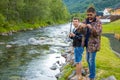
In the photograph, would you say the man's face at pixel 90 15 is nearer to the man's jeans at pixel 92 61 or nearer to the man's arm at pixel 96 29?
the man's arm at pixel 96 29

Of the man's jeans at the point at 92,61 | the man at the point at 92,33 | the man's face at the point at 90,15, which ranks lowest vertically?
the man's jeans at the point at 92,61

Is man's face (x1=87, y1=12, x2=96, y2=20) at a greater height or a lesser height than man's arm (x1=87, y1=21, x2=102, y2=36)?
greater

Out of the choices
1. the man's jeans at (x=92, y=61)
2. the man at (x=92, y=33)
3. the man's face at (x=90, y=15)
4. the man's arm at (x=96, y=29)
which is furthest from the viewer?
the man's jeans at (x=92, y=61)

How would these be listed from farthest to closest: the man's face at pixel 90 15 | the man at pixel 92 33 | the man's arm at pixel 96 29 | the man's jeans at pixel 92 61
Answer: the man's jeans at pixel 92 61, the man's face at pixel 90 15, the man at pixel 92 33, the man's arm at pixel 96 29

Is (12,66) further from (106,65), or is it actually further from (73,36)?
(73,36)

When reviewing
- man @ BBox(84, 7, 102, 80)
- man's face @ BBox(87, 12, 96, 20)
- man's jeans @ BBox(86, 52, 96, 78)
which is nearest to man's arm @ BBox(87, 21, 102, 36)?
man @ BBox(84, 7, 102, 80)

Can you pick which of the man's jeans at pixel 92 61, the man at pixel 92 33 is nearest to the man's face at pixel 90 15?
the man at pixel 92 33

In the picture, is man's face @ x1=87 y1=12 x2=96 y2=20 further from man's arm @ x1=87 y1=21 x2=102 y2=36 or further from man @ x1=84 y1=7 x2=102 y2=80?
man's arm @ x1=87 y1=21 x2=102 y2=36

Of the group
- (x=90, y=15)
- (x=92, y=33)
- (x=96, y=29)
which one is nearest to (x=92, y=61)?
(x=92, y=33)

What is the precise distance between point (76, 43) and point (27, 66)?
1278cm

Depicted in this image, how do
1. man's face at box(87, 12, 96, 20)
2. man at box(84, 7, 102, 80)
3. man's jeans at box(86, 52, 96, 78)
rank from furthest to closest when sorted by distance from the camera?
man's jeans at box(86, 52, 96, 78) < man's face at box(87, 12, 96, 20) < man at box(84, 7, 102, 80)

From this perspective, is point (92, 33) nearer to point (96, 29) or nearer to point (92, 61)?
point (96, 29)

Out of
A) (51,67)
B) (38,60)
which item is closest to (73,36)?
(51,67)

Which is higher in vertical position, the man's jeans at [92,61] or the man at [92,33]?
the man at [92,33]
